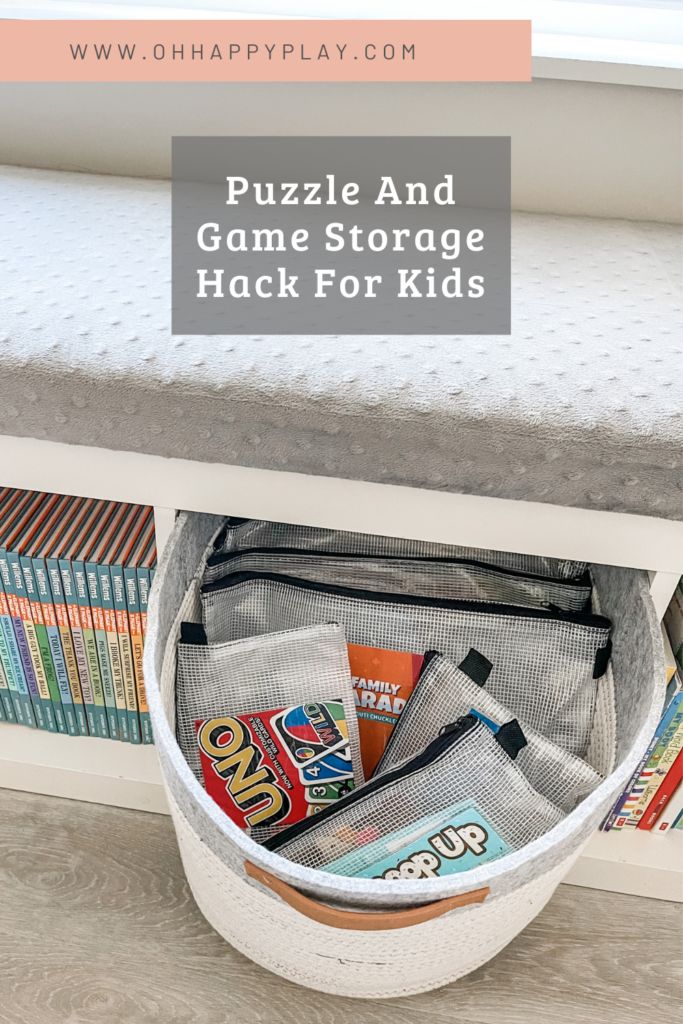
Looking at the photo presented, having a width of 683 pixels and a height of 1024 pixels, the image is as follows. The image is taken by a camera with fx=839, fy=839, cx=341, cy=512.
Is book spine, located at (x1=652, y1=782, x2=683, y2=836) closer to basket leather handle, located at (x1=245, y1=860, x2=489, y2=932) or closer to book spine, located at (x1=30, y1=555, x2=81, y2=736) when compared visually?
basket leather handle, located at (x1=245, y1=860, x2=489, y2=932)

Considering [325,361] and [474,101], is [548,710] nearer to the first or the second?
[325,361]

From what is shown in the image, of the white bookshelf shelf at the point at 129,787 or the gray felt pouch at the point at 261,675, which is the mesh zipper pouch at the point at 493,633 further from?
the white bookshelf shelf at the point at 129,787

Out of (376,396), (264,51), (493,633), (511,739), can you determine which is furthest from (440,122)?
(511,739)

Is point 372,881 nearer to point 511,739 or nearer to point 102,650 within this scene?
point 511,739

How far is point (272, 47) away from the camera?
97 centimetres

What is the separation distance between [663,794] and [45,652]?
68 cm

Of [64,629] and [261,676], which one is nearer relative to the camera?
[261,676]

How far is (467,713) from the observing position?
77cm

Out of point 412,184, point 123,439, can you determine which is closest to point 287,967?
point 123,439

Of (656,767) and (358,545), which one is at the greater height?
(358,545)

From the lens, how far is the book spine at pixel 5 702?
95 centimetres

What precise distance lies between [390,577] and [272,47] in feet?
2.06

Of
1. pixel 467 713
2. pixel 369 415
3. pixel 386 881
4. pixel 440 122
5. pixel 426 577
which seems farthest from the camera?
pixel 440 122

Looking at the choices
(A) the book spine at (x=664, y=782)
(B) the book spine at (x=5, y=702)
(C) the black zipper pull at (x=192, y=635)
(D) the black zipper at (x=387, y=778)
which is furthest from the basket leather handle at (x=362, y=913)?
(B) the book spine at (x=5, y=702)
